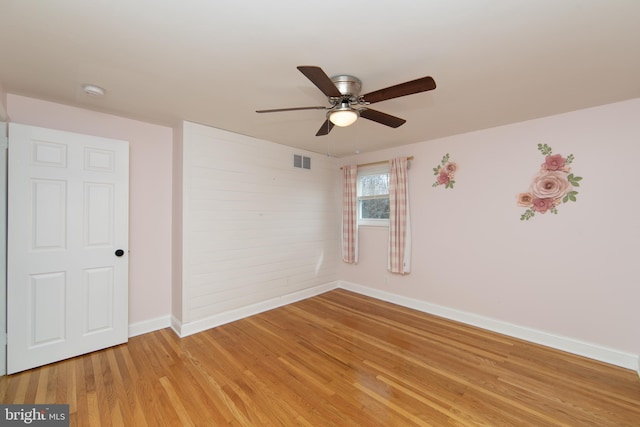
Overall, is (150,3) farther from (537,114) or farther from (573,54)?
(537,114)

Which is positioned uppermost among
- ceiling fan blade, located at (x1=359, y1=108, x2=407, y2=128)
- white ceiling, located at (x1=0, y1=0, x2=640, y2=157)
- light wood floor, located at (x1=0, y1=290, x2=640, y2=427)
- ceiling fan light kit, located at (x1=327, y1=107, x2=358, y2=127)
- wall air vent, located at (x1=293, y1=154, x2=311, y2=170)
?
white ceiling, located at (x1=0, y1=0, x2=640, y2=157)

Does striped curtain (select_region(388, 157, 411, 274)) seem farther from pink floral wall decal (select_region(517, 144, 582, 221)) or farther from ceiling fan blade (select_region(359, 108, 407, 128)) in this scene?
ceiling fan blade (select_region(359, 108, 407, 128))

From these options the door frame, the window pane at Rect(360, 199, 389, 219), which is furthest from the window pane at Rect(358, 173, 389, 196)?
the door frame

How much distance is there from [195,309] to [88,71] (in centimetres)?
245

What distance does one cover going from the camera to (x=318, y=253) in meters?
4.50

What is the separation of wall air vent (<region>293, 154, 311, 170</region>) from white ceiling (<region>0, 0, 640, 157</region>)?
1.54 metres

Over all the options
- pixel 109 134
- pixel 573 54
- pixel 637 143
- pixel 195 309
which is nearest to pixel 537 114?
pixel 637 143

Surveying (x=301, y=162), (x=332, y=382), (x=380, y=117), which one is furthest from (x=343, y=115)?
(x=301, y=162)

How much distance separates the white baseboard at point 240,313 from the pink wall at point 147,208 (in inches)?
16.1

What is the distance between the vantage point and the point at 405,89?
1654 mm

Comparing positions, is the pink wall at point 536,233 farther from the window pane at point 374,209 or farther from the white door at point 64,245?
the white door at point 64,245

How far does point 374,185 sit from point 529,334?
2751mm

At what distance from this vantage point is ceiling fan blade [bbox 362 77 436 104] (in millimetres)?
1545

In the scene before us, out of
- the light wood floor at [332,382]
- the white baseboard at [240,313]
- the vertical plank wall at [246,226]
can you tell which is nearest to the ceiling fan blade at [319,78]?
the vertical plank wall at [246,226]
